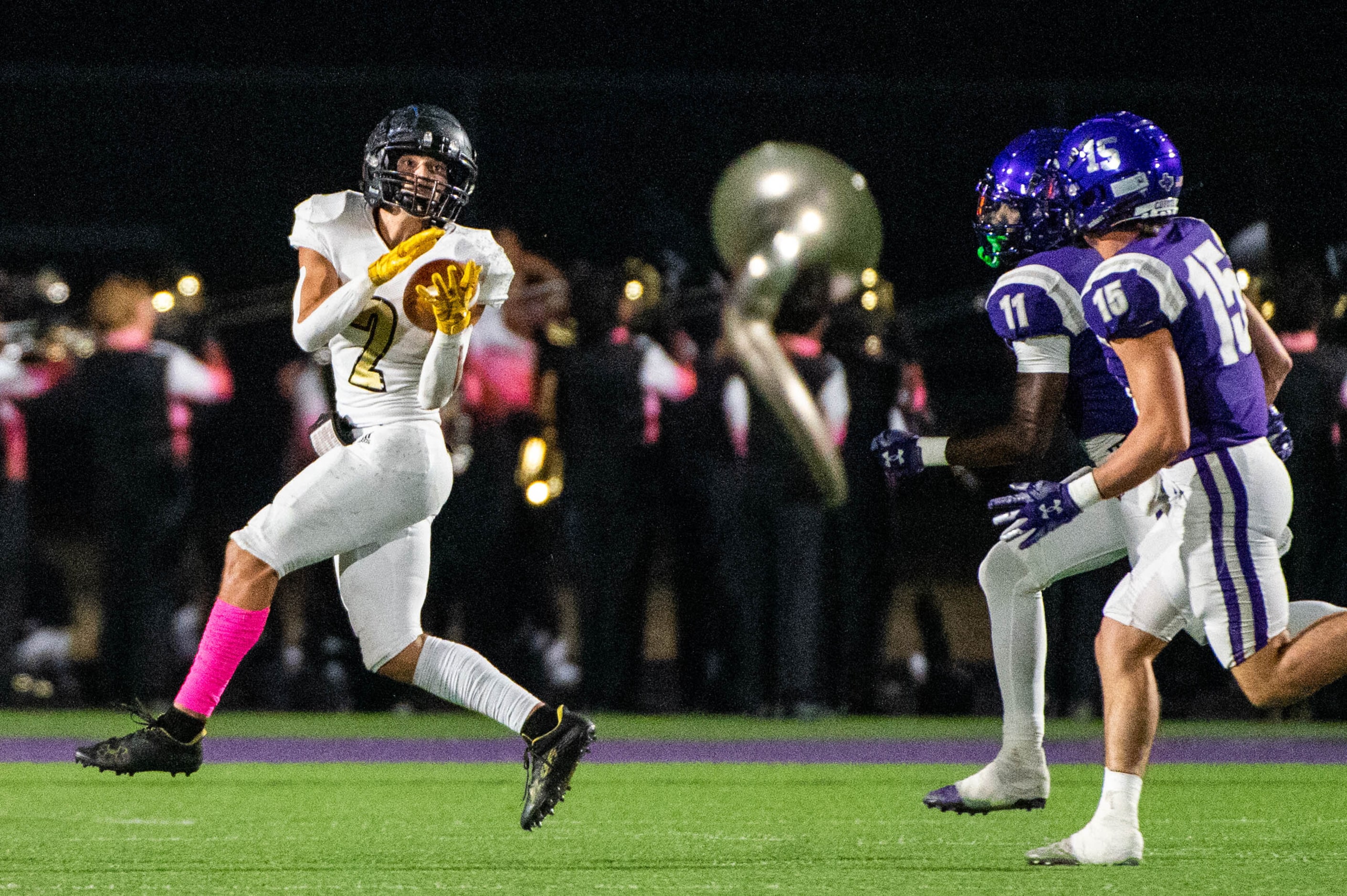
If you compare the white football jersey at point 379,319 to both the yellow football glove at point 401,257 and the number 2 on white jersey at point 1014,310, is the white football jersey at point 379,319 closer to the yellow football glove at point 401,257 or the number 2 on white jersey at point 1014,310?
the yellow football glove at point 401,257

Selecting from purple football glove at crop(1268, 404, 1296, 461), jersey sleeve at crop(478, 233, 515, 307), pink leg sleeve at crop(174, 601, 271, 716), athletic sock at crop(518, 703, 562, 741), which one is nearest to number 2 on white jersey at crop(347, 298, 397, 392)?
jersey sleeve at crop(478, 233, 515, 307)

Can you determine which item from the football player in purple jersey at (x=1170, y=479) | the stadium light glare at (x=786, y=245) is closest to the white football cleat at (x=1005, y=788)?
the football player in purple jersey at (x=1170, y=479)

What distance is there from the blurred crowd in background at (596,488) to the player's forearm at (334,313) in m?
3.39

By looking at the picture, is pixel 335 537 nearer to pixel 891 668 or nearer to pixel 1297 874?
pixel 1297 874

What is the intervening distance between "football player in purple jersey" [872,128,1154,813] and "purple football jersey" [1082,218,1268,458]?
50cm

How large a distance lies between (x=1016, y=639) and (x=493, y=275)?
5.02 feet

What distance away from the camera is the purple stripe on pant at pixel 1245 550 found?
3.58 metres

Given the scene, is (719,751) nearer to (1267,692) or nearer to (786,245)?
(786,245)

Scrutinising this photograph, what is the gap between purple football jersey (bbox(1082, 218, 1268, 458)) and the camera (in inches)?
141

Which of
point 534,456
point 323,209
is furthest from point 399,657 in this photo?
point 534,456

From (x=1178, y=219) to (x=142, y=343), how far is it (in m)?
5.15

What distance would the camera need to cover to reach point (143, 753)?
13.7ft

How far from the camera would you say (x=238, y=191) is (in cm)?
877

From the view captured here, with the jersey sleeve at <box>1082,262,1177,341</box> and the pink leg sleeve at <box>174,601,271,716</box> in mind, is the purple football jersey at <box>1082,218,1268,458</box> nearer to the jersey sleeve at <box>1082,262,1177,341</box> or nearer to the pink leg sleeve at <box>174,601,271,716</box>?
the jersey sleeve at <box>1082,262,1177,341</box>
